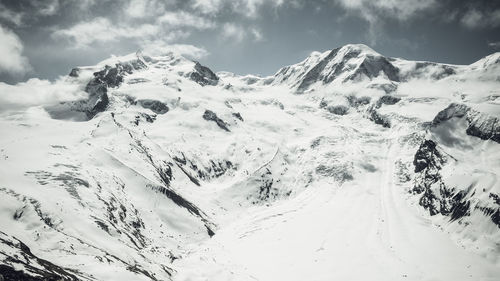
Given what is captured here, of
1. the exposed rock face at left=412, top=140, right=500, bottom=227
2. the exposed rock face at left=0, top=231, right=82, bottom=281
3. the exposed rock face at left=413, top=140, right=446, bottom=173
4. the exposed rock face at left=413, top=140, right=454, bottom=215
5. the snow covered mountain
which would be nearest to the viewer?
the exposed rock face at left=0, top=231, right=82, bottom=281

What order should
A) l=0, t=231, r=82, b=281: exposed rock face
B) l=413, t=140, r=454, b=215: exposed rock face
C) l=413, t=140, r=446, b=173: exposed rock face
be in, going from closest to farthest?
1. l=0, t=231, r=82, b=281: exposed rock face
2. l=413, t=140, r=454, b=215: exposed rock face
3. l=413, t=140, r=446, b=173: exposed rock face

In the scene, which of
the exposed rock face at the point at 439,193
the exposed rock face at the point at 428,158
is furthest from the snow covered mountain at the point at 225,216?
the exposed rock face at the point at 428,158

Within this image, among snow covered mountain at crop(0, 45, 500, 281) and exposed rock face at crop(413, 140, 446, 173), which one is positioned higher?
exposed rock face at crop(413, 140, 446, 173)

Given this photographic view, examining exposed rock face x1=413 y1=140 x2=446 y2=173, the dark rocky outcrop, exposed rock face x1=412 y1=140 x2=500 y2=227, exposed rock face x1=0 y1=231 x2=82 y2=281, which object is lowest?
exposed rock face x1=0 y1=231 x2=82 y2=281

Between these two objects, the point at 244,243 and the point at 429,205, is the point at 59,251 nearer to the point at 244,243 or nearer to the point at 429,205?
the point at 244,243

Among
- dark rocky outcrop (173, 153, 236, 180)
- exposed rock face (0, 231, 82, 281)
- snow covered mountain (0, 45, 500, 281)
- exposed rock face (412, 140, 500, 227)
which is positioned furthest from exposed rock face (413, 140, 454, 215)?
exposed rock face (0, 231, 82, 281)

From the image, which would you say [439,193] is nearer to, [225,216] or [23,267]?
[225,216]

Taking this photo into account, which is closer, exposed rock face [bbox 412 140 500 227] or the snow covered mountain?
the snow covered mountain

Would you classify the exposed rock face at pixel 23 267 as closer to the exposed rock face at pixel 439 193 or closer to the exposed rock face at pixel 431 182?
the exposed rock face at pixel 439 193

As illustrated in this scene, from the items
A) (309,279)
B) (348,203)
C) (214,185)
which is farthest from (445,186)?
(214,185)

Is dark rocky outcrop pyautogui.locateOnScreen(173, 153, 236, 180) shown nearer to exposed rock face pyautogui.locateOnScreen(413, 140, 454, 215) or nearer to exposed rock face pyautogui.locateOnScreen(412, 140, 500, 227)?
exposed rock face pyautogui.locateOnScreen(413, 140, 454, 215)

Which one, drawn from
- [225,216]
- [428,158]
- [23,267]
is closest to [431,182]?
[428,158]
